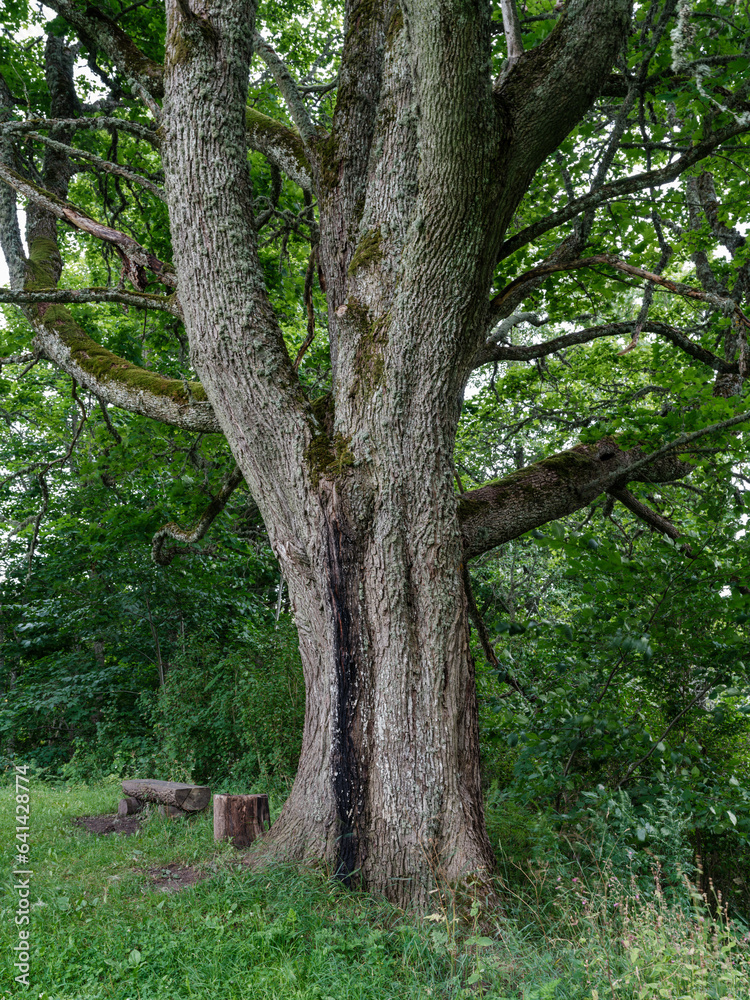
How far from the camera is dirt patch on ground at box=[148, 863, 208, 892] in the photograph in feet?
12.2

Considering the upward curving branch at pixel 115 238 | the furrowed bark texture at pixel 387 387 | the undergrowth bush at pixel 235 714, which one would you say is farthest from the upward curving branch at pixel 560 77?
the undergrowth bush at pixel 235 714

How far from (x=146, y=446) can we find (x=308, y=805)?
16.2ft

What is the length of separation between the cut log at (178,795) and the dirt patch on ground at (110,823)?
0.28m

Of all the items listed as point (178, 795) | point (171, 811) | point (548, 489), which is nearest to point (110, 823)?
point (171, 811)

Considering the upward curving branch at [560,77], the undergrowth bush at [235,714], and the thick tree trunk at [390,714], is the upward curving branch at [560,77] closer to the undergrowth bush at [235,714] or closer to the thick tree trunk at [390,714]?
the thick tree trunk at [390,714]

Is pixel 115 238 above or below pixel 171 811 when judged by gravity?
above

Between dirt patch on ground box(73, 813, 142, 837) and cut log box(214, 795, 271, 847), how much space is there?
2.09 meters

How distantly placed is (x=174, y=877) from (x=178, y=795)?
212 cm

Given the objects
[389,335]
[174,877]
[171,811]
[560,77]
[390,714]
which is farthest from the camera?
[171,811]

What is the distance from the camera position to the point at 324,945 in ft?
9.42

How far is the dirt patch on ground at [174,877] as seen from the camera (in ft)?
12.2

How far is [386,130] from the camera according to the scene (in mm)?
3945

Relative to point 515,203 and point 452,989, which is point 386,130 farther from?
point 452,989

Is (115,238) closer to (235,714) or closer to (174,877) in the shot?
(174,877)
